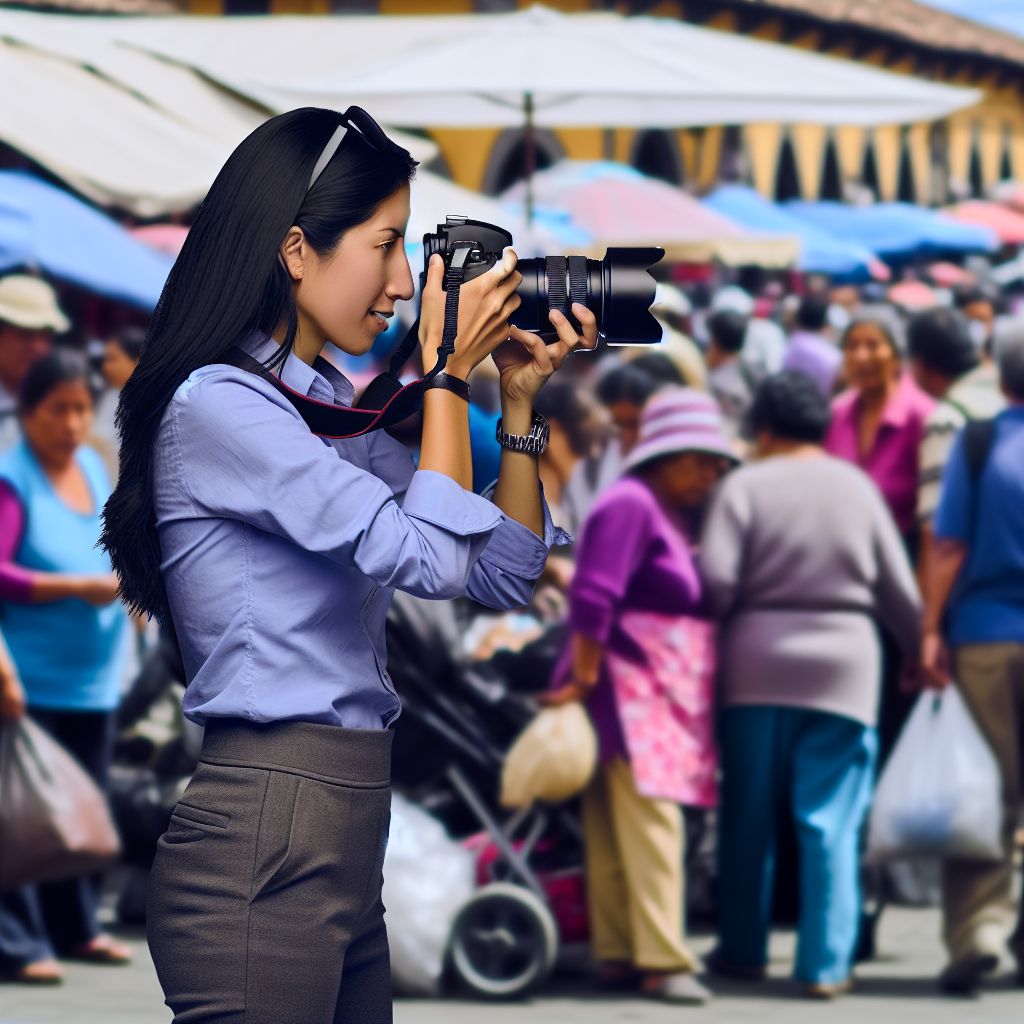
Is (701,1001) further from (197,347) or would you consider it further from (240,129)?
(240,129)

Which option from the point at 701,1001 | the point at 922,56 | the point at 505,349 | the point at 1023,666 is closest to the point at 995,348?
the point at 1023,666

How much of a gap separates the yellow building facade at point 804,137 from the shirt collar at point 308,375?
22719mm

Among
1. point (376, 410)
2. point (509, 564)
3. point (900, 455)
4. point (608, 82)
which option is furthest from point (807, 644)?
point (376, 410)

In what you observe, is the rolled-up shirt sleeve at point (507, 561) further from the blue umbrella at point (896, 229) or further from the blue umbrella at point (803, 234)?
the blue umbrella at point (896, 229)

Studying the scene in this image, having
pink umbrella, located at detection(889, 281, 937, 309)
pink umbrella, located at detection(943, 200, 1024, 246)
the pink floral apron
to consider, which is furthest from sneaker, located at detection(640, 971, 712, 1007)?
pink umbrella, located at detection(943, 200, 1024, 246)

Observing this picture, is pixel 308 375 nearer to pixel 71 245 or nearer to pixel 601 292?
pixel 601 292

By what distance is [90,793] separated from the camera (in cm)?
603

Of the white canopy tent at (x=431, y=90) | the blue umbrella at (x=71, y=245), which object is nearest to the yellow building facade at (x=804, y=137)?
the white canopy tent at (x=431, y=90)

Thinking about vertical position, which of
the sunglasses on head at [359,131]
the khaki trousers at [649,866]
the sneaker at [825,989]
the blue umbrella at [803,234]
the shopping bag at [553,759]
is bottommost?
the sneaker at [825,989]

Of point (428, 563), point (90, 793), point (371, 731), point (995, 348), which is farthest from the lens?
point (995, 348)

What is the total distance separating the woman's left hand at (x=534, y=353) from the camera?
2588 mm

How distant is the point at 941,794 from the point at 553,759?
1.10 m

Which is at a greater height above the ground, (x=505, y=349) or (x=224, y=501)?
(x=505, y=349)

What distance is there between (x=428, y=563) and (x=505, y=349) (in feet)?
1.26
